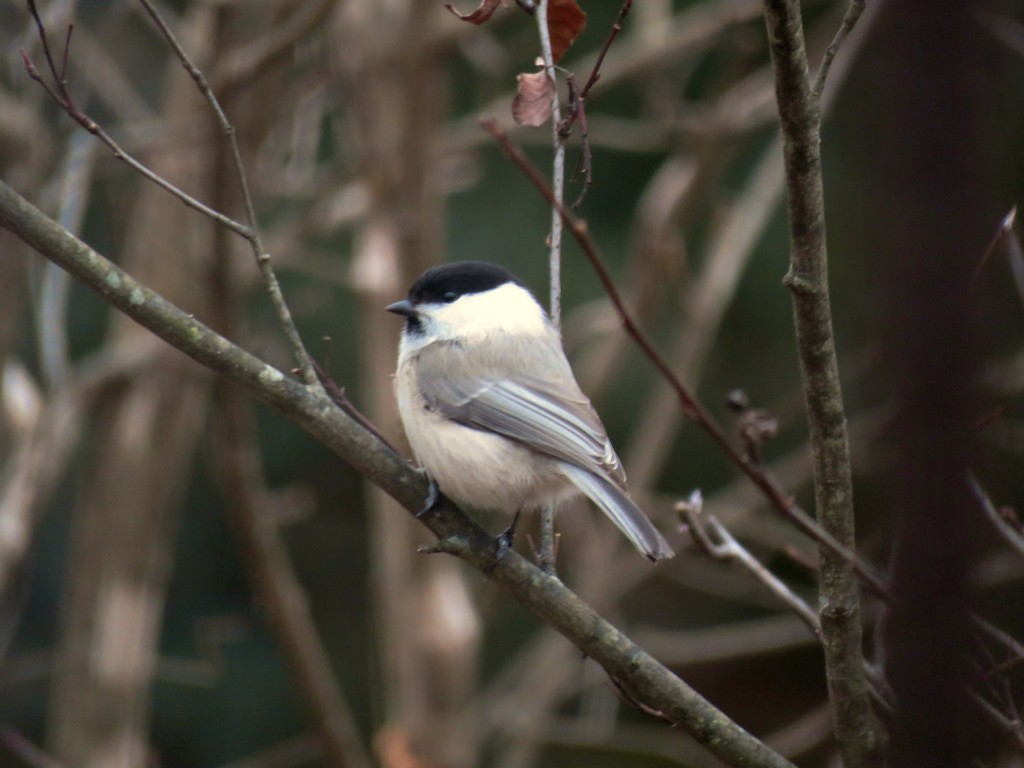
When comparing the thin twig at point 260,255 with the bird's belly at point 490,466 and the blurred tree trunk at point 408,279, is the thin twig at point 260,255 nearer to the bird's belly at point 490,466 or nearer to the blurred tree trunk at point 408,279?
the bird's belly at point 490,466

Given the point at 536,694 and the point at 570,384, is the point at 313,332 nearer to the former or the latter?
the point at 536,694

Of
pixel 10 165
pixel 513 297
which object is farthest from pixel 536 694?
pixel 10 165

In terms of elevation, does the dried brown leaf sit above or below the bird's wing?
above

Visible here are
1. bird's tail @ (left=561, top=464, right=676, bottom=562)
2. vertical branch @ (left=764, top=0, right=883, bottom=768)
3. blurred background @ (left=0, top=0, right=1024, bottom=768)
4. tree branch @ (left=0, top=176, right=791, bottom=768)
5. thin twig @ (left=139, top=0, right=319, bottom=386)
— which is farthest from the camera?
blurred background @ (left=0, top=0, right=1024, bottom=768)

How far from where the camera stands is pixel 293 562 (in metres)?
5.64

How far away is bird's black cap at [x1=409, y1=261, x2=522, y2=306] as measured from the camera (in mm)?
2549

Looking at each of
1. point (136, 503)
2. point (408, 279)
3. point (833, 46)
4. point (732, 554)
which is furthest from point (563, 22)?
point (136, 503)

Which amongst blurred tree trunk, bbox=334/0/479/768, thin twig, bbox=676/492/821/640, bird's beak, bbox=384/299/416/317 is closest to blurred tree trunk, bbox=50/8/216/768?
blurred tree trunk, bbox=334/0/479/768

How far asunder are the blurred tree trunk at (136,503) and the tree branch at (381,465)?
1810 mm

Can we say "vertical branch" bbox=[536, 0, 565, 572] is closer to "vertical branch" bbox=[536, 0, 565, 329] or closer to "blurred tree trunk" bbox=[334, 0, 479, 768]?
"vertical branch" bbox=[536, 0, 565, 329]

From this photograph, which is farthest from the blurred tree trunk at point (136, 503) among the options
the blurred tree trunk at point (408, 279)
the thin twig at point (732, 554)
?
the thin twig at point (732, 554)

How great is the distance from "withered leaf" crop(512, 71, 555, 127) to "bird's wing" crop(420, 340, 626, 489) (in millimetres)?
660

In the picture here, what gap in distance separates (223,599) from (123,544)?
78.3 inches

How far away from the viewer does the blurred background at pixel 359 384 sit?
3.20 m
